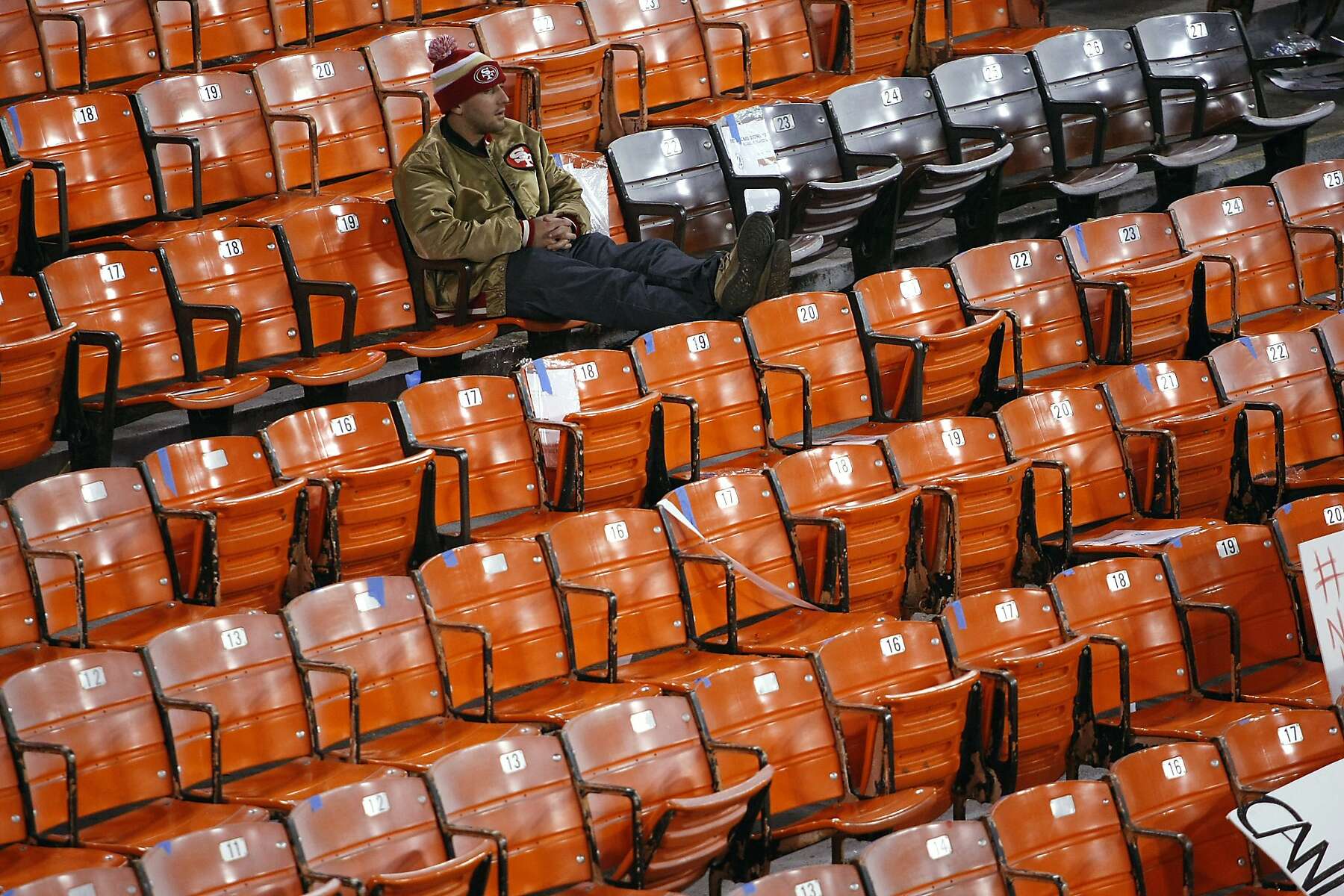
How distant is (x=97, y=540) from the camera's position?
3775 millimetres

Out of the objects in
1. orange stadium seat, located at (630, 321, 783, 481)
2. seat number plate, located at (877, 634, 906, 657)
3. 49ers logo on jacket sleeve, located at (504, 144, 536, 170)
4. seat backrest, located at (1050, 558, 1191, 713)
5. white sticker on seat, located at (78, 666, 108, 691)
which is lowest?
seat backrest, located at (1050, 558, 1191, 713)

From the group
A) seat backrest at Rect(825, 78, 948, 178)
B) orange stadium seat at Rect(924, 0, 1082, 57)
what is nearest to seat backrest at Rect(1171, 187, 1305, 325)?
seat backrest at Rect(825, 78, 948, 178)

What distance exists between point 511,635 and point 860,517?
81cm

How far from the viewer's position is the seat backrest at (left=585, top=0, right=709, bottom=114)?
5.64 meters

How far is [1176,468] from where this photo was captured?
4.58m

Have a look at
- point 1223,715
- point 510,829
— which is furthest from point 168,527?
point 1223,715

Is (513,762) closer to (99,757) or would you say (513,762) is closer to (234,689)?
(234,689)

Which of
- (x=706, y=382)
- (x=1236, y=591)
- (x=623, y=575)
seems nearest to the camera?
(x=623, y=575)

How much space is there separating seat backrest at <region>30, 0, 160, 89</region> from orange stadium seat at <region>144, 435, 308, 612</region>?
162 centimetres

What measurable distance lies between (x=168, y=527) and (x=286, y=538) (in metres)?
0.24

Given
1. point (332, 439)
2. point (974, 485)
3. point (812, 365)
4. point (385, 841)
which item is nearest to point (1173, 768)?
point (974, 485)

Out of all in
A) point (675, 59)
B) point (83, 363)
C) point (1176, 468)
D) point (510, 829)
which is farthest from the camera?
point (675, 59)

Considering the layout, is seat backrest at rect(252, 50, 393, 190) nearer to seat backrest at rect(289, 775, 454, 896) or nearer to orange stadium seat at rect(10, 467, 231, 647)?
orange stadium seat at rect(10, 467, 231, 647)

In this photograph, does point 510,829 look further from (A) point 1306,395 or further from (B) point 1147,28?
(B) point 1147,28
